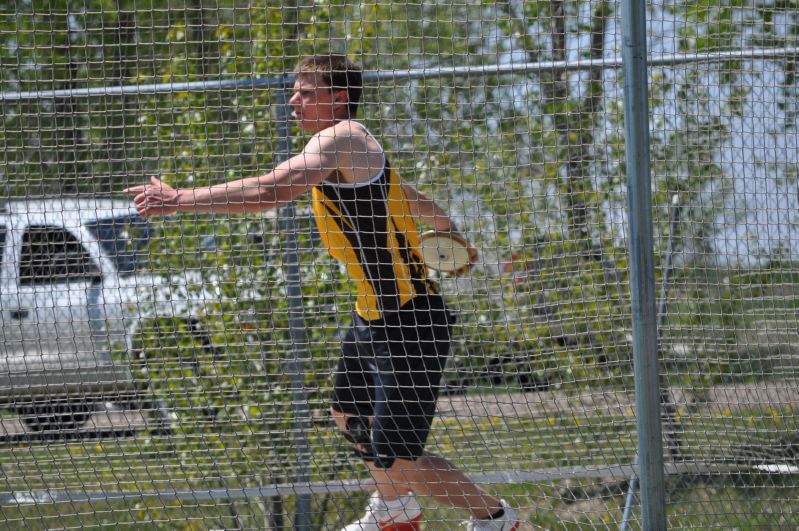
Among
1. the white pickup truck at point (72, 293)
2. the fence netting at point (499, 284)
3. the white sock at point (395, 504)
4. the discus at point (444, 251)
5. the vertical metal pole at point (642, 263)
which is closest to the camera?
the vertical metal pole at point (642, 263)

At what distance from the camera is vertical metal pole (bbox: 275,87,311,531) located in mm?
4078

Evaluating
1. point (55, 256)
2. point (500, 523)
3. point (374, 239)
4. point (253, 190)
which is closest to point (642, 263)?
point (374, 239)

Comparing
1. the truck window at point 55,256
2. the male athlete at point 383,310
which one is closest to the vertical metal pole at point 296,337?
the male athlete at point 383,310

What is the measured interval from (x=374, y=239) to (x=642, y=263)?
45.0 inches

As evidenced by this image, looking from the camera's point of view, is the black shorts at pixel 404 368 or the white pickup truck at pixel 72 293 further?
the white pickup truck at pixel 72 293

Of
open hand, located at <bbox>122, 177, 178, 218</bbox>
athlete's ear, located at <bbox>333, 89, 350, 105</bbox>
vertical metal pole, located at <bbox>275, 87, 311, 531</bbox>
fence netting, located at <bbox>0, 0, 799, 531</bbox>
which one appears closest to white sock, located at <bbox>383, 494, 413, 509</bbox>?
fence netting, located at <bbox>0, 0, 799, 531</bbox>

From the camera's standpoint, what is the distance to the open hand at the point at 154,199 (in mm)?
3031

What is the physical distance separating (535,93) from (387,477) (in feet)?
6.14

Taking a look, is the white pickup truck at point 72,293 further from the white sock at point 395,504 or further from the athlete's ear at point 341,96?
the white sock at point 395,504

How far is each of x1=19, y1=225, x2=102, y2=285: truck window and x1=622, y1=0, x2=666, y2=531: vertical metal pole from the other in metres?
2.68

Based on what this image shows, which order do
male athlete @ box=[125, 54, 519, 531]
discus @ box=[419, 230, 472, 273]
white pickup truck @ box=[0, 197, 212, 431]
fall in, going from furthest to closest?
white pickup truck @ box=[0, 197, 212, 431], discus @ box=[419, 230, 472, 273], male athlete @ box=[125, 54, 519, 531]

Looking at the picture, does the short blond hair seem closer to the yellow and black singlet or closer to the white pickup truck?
the yellow and black singlet

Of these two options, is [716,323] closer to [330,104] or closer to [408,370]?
[408,370]

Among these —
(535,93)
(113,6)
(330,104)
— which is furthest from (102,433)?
(113,6)
